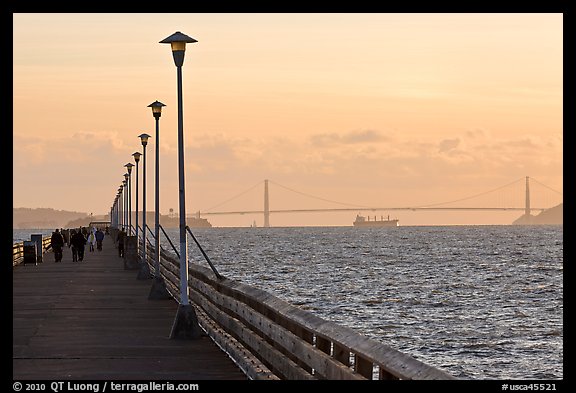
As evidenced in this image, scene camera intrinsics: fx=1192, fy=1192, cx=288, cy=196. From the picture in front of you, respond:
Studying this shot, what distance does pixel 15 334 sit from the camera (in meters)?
21.3

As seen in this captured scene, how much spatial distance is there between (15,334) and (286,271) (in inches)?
2961

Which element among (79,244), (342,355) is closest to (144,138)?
(79,244)

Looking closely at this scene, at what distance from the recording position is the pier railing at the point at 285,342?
31.0ft

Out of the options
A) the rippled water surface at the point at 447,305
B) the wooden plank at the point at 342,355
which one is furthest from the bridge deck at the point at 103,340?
the rippled water surface at the point at 447,305

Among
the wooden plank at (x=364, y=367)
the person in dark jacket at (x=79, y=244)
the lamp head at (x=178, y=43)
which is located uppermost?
the lamp head at (x=178, y=43)

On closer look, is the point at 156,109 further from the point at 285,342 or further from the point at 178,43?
the point at 285,342

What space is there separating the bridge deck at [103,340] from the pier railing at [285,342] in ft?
1.36

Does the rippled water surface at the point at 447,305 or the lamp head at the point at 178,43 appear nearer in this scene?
the lamp head at the point at 178,43

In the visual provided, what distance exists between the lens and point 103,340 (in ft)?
65.4

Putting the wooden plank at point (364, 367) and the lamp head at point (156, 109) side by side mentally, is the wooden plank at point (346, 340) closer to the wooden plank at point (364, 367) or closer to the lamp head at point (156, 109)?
the wooden plank at point (364, 367)

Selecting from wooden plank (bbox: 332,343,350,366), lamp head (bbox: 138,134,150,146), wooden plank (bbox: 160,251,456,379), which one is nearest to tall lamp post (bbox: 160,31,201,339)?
wooden plank (bbox: 160,251,456,379)
